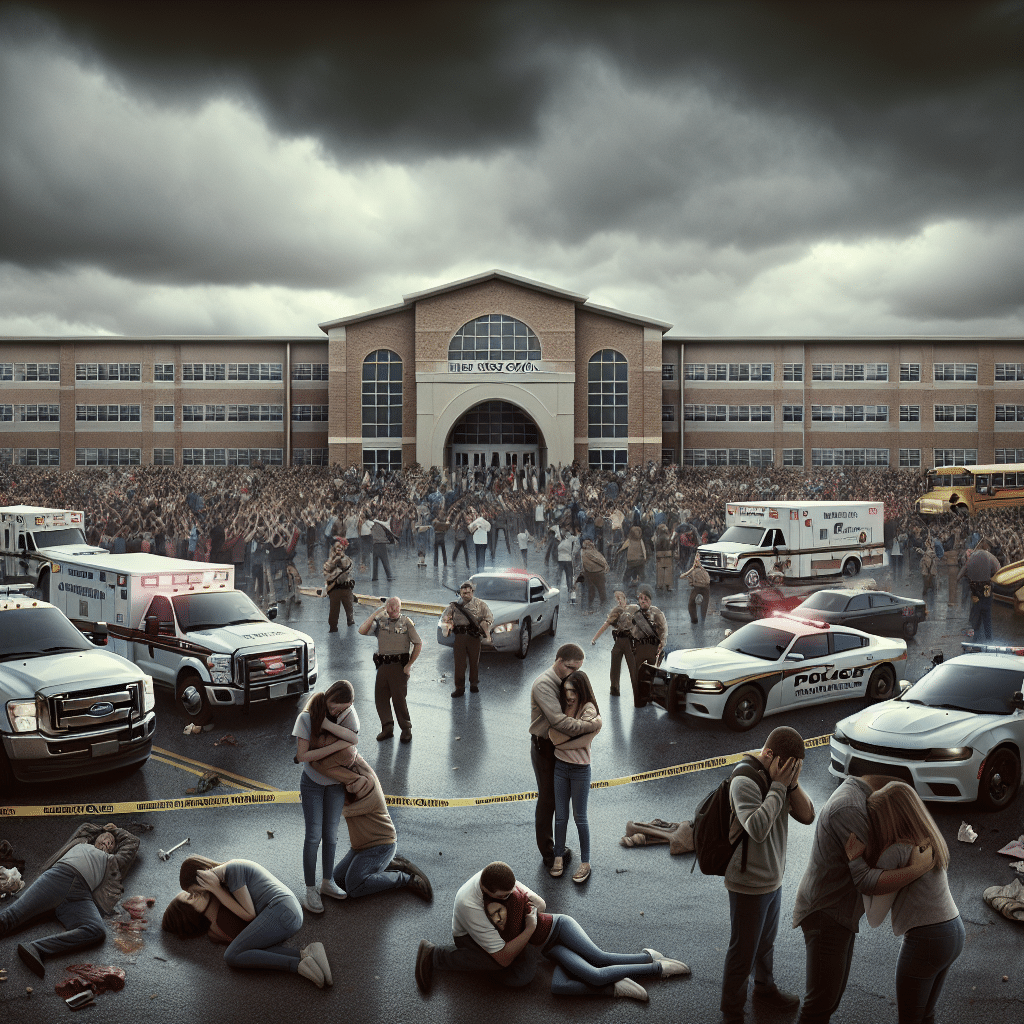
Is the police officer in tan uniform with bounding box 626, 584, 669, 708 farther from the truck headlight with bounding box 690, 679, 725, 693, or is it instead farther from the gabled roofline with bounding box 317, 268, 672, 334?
the gabled roofline with bounding box 317, 268, 672, 334

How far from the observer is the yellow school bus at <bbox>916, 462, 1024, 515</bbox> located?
37.5 meters

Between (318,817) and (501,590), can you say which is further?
(501,590)

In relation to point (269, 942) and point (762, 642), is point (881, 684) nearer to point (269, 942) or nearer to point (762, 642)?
point (762, 642)

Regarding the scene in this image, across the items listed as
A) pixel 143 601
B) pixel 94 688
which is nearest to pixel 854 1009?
pixel 94 688

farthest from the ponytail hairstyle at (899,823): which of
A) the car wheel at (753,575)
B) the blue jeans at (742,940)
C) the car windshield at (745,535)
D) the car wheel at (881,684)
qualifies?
the car windshield at (745,535)

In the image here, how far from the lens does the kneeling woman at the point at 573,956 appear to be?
18.1 ft

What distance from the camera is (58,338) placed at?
192 feet

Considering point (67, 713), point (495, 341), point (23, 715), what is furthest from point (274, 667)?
point (495, 341)

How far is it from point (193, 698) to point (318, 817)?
5297 mm

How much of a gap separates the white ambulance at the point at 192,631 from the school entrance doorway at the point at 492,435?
147 ft

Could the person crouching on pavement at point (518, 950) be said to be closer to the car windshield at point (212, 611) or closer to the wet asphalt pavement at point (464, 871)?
the wet asphalt pavement at point (464, 871)

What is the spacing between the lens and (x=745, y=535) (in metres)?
22.9

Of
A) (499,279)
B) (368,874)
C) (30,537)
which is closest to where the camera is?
(368,874)

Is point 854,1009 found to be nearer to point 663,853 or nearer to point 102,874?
point 663,853
